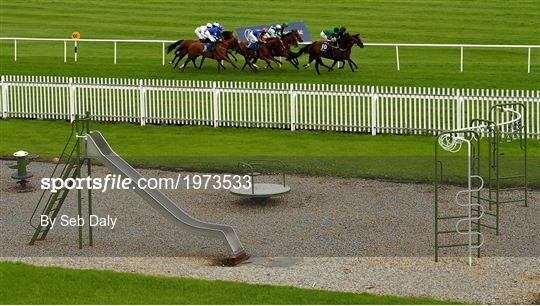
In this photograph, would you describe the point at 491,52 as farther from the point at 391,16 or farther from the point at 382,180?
the point at 382,180

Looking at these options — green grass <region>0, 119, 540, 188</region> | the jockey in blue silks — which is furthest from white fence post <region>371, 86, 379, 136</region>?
the jockey in blue silks

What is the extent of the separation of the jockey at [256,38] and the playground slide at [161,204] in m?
18.8

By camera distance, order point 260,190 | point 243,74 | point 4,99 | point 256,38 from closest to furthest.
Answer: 1. point 260,190
2. point 4,99
3. point 243,74
4. point 256,38

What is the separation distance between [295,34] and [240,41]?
1.88 m

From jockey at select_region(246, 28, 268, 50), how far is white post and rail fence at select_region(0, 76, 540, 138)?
17.7 ft

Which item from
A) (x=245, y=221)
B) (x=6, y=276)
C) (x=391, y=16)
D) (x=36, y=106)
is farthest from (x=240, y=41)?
(x=6, y=276)

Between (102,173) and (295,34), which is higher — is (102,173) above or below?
below

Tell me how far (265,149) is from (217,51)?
10912mm

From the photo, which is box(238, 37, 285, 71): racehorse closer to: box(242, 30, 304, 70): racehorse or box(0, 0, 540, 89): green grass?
box(242, 30, 304, 70): racehorse

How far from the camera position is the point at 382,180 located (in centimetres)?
2400

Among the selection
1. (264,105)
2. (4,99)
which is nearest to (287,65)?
(264,105)

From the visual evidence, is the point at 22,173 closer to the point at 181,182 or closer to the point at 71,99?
the point at 181,182

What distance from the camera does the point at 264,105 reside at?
101 feet

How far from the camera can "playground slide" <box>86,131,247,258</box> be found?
1856 centimetres
